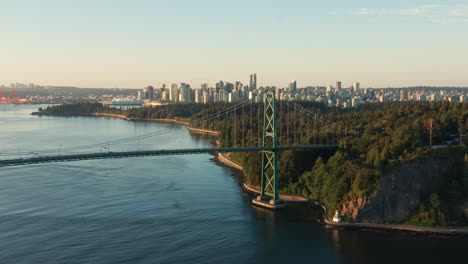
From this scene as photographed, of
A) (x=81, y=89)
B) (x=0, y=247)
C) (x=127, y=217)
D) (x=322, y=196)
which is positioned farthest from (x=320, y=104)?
(x=81, y=89)

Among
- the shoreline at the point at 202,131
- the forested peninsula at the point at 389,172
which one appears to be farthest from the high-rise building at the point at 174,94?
the forested peninsula at the point at 389,172

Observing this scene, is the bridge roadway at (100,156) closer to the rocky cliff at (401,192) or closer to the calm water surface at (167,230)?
the calm water surface at (167,230)

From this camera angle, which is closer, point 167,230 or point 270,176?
point 167,230

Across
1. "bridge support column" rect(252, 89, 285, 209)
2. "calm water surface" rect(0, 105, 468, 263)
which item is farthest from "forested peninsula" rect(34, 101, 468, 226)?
"calm water surface" rect(0, 105, 468, 263)

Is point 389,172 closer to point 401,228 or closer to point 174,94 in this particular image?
point 401,228

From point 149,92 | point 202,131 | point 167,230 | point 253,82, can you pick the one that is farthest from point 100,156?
point 149,92

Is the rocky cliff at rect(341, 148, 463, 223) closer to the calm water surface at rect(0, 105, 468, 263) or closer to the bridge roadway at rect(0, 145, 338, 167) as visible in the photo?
the calm water surface at rect(0, 105, 468, 263)
